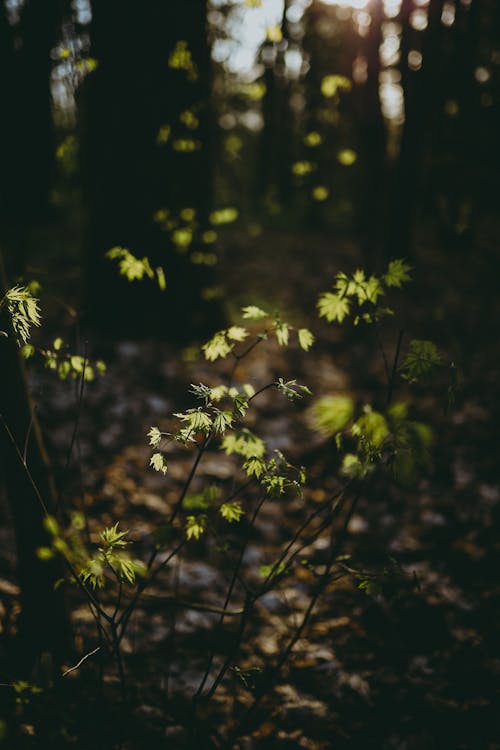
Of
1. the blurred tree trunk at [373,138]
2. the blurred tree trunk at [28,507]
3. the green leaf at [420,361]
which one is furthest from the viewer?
the blurred tree trunk at [373,138]

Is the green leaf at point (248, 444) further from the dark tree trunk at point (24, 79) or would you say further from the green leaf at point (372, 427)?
the dark tree trunk at point (24, 79)

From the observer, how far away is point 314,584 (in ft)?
10.2

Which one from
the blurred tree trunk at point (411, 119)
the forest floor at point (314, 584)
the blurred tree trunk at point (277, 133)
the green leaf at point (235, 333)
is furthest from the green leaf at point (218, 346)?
the blurred tree trunk at point (277, 133)

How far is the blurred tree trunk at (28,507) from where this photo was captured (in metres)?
1.87

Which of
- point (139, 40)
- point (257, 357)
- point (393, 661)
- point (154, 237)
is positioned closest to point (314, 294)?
point (257, 357)

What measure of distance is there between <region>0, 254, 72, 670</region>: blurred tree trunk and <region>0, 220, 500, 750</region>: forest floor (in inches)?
7.4

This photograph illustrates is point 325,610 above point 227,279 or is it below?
below

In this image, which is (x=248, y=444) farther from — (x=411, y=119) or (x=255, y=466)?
(x=411, y=119)

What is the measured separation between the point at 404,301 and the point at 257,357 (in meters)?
3.02

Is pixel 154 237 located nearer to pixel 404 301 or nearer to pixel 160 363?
pixel 160 363

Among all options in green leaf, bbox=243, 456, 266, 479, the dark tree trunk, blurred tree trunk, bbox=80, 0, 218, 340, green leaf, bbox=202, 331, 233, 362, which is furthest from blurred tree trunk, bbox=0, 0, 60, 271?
green leaf, bbox=243, 456, 266, 479

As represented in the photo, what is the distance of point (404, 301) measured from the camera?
755 cm

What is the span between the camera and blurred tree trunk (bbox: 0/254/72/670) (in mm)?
1868

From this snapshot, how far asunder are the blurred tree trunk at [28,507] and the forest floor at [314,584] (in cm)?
19
